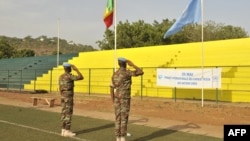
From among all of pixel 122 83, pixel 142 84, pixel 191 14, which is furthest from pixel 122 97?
pixel 142 84

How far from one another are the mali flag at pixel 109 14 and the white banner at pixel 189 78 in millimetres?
5990

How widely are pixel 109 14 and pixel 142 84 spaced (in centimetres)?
1165

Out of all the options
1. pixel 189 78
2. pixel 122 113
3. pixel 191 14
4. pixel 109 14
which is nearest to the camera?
pixel 122 113

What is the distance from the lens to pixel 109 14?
16.5 meters

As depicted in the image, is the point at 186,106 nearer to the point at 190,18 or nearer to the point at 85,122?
the point at 190,18

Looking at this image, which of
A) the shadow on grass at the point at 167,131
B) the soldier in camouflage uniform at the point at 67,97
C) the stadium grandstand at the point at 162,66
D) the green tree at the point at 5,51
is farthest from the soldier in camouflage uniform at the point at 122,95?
the green tree at the point at 5,51

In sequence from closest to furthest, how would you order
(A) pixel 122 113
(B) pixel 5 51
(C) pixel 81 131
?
(A) pixel 122 113, (C) pixel 81 131, (B) pixel 5 51

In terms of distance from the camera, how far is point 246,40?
77.4ft

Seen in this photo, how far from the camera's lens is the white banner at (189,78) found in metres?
19.6

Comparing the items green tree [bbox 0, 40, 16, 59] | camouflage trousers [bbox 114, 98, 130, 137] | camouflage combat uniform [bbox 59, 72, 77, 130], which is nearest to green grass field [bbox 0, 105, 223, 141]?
camouflage combat uniform [bbox 59, 72, 77, 130]

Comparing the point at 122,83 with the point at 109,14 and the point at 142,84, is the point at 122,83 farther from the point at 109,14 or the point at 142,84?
the point at 142,84

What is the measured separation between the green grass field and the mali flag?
423 centimetres

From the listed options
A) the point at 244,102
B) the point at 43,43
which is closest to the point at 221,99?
the point at 244,102

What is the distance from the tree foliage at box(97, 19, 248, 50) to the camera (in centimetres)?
5534
